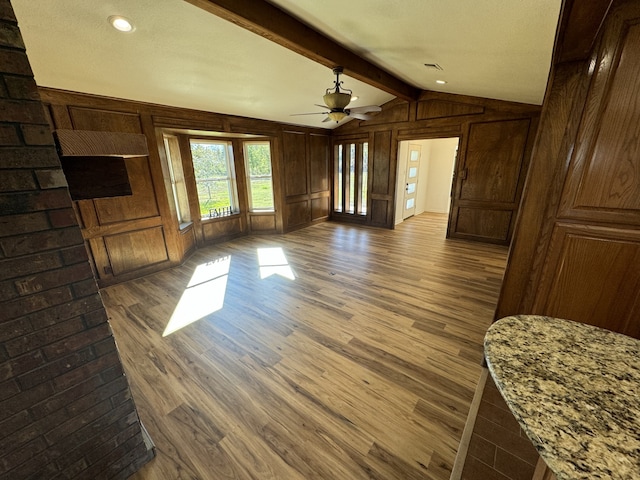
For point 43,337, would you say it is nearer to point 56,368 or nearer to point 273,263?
point 56,368

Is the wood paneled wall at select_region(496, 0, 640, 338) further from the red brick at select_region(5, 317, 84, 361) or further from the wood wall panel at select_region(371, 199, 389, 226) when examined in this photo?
the wood wall panel at select_region(371, 199, 389, 226)

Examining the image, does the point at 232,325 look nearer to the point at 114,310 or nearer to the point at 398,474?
the point at 114,310

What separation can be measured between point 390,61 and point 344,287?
279cm

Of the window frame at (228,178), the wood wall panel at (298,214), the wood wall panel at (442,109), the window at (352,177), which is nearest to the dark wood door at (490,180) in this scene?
the wood wall panel at (442,109)

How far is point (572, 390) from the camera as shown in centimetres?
63

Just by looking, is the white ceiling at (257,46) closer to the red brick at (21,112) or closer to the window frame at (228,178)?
the window frame at (228,178)

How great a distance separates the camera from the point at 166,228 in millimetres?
3721

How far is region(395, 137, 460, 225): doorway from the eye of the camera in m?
6.18

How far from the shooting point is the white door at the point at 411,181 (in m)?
6.16

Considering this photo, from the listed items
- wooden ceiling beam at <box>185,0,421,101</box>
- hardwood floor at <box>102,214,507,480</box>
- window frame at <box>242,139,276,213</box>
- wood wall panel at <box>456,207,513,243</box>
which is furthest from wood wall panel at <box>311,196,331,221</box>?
wooden ceiling beam at <box>185,0,421,101</box>

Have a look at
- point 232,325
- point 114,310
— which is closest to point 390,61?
point 232,325

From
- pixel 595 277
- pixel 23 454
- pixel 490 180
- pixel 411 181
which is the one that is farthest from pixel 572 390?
pixel 411 181

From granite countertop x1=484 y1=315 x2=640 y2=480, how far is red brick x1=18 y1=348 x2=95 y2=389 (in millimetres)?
1517

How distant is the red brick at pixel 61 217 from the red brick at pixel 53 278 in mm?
164
